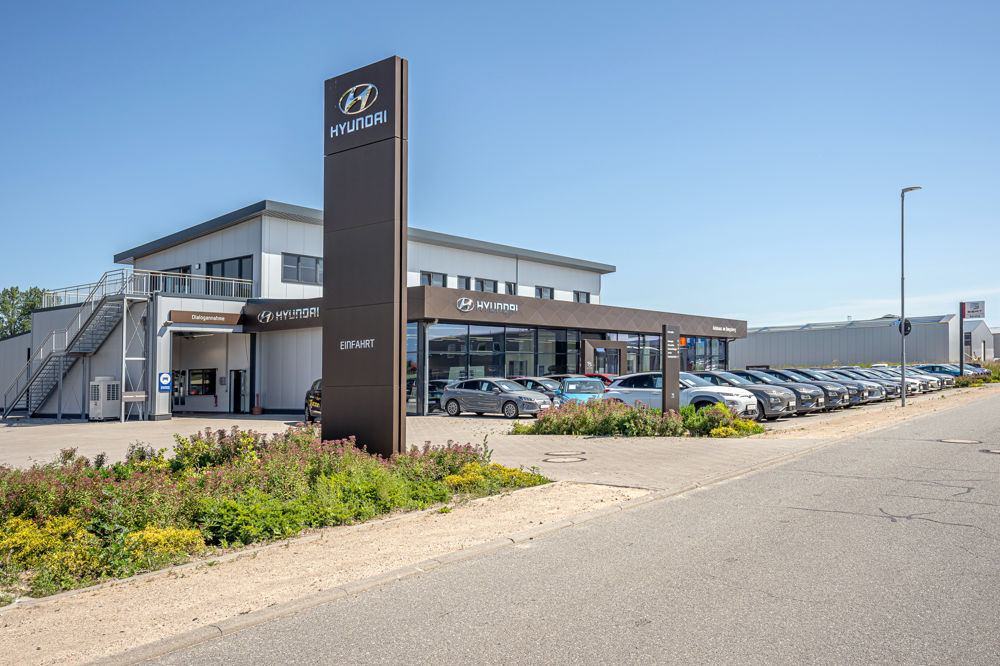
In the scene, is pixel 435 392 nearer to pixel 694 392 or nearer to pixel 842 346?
pixel 694 392

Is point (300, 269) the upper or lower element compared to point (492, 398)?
upper

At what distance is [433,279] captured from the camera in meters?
37.8

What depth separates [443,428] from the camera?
68.7ft

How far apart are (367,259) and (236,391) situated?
73.2ft

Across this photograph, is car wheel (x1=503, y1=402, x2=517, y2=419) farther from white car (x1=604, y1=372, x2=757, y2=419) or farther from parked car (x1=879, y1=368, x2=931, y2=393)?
parked car (x1=879, y1=368, x2=931, y2=393)

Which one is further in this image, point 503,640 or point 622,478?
point 622,478

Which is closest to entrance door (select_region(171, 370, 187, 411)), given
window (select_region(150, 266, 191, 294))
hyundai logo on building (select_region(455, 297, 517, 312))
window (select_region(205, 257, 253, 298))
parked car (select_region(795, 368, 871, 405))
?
window (select_region(150, 266, 191, 294))

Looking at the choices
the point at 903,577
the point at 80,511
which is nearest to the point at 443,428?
the point at 80,511

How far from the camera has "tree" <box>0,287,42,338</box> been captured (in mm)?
74750

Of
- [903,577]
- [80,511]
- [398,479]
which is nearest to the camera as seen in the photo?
[903,577]

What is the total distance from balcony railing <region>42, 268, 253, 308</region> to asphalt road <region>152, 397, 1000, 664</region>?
25.7m

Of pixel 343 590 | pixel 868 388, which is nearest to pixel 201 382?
pixel 868 388

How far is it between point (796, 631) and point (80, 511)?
6.65m

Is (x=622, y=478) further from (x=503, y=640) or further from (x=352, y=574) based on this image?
(x=503, y=640)
